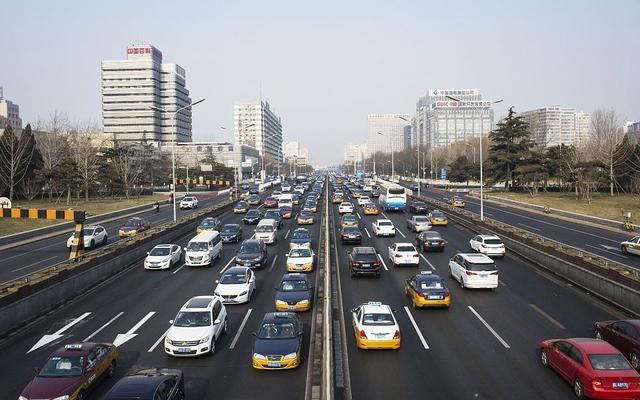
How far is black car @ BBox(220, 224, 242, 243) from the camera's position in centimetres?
4009

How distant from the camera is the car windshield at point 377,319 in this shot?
1675 centimetres

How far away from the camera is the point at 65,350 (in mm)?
14008

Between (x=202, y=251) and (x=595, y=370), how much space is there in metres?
23.0

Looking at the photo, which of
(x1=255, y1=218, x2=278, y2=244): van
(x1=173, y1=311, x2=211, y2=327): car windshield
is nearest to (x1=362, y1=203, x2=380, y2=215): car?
(x1=255, y1=218, x2=278, y2=244): van

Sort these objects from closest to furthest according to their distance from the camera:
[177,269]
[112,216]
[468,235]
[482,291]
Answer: [482,291] < [177,269] < [468,235] < [112,216]

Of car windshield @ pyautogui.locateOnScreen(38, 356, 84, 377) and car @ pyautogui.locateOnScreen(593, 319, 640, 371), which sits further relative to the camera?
car @ pyautogui.locateOnScreen(593, 319, 640, 371)

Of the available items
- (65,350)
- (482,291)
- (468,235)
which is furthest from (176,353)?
(468,235)

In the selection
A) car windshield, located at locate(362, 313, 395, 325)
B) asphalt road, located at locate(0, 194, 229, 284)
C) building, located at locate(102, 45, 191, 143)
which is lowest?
asphalt road, located at locate(0, 194, 229, 284)

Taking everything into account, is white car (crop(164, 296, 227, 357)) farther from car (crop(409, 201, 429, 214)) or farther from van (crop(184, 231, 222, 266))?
car (crop(409, 201, 429, 214))

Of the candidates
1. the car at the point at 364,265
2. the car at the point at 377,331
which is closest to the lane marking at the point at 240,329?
the car at the point at 377,331

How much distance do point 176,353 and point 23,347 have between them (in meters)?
5.89

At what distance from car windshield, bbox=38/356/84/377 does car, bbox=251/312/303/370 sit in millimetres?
4565

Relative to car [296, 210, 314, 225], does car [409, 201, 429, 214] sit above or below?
above

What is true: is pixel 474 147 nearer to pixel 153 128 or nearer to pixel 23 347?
pixel 153 128
